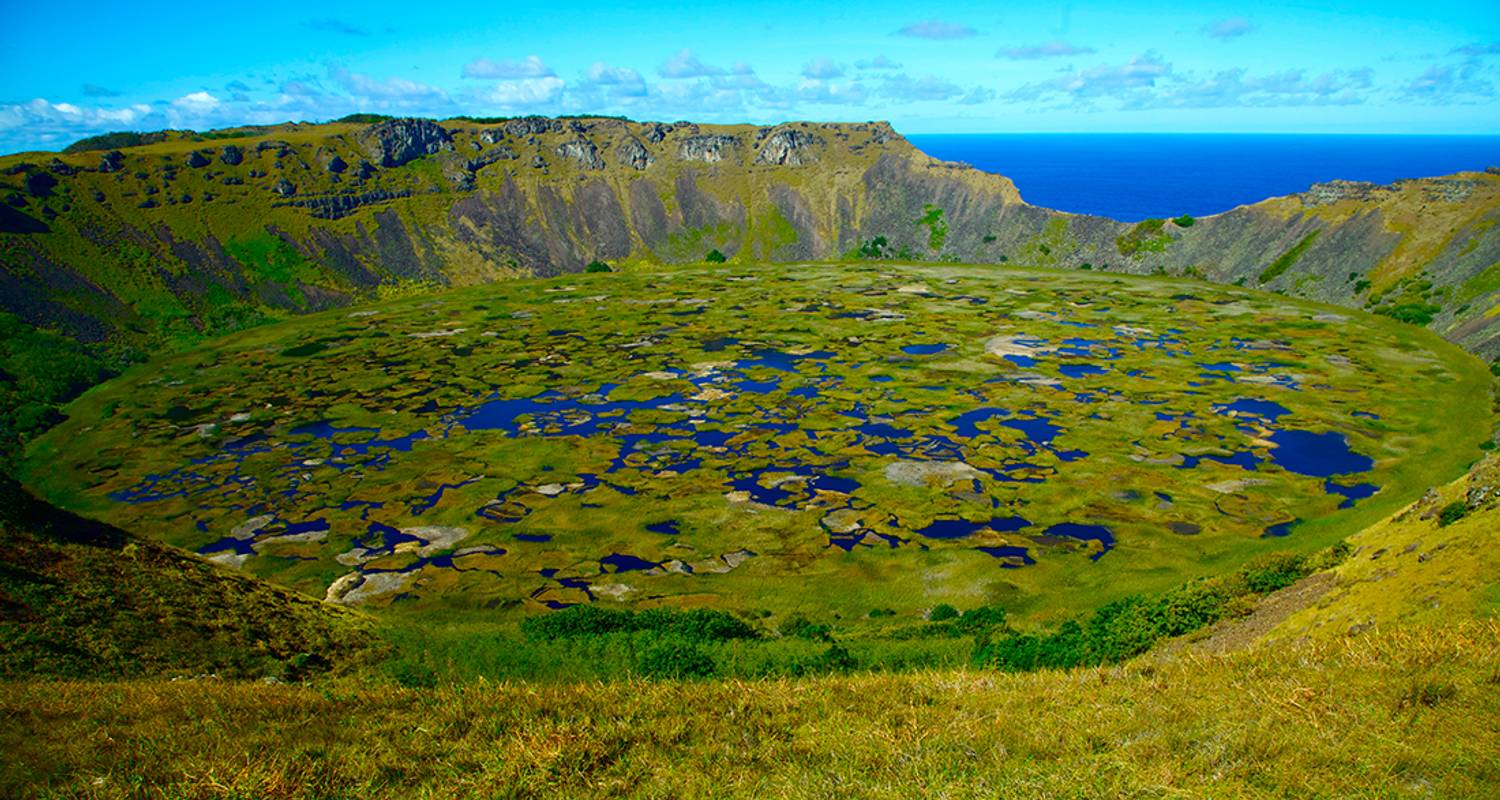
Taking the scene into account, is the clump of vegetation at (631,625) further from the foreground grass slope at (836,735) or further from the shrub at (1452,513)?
the shrub at (1452,513)

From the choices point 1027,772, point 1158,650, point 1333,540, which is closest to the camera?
point 1027,772

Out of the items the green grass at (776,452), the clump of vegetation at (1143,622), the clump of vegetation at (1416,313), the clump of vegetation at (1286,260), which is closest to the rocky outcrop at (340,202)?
the green grass at (776,452)

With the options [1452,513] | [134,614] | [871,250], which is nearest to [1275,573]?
[1452,513]

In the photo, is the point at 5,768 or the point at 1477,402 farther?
the point at 1477,402

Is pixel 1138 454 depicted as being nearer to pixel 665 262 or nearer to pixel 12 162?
pixel 665 262

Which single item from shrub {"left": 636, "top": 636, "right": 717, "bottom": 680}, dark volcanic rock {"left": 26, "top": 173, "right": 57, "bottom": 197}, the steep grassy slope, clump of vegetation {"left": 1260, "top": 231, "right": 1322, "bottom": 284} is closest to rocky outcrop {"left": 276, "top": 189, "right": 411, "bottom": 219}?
dark volcanic rock {"left": 26, "top": 173, "right": 57, "bottom": 197}

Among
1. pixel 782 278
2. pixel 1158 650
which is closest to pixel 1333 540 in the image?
pixel 1158 650
